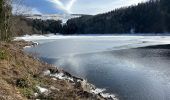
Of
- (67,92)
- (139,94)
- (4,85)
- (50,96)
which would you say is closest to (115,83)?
(139,94)

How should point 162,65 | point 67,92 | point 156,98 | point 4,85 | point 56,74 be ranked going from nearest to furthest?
point 4,85
point 67,92
point 156,98
point 56,74
point 162,65

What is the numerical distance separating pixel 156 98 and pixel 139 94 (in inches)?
69.0

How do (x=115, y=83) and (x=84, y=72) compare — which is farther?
(x=84, y=72)

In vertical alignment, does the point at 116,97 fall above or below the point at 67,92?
below

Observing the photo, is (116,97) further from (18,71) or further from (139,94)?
(18,71)

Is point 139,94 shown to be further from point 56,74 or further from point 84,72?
point 84,72

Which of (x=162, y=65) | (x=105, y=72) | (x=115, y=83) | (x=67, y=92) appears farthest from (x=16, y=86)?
(x=162, y=65)

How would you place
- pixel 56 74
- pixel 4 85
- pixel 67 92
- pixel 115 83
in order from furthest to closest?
1. pixel 115 83
2. pixel 56 74
3. pixel 67 92
4. pixel 4 85

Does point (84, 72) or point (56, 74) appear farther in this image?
point (84, 72)

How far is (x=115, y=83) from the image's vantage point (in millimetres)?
33750

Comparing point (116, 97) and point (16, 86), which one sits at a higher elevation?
point (16, 86)

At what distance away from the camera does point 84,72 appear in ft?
138

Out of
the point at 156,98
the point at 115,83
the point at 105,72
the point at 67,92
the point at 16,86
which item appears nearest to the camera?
the point at 16,86

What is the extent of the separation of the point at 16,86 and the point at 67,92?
3.60 metres
